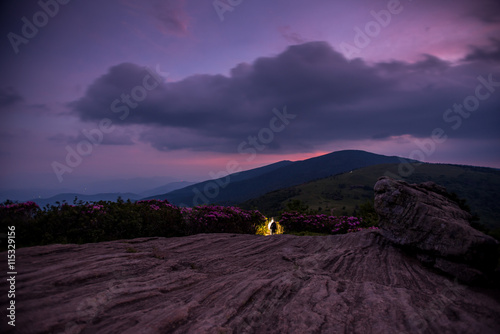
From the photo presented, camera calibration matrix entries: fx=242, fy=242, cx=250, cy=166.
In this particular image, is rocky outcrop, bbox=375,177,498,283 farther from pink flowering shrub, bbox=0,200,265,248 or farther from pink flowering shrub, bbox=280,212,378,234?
pink flowering shrub, bbox=0,200,265,248

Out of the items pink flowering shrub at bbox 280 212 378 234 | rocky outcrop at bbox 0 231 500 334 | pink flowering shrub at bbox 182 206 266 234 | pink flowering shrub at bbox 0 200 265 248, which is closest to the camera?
rocky outcrop at bbox 0 231 500 334

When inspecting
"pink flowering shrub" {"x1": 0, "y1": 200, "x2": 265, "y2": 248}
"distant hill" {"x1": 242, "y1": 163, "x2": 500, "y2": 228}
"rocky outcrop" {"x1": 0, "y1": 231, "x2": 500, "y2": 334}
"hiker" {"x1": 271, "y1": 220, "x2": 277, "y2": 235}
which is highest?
"pink flowering shrub" {"x1": 0, "y1": 200, "x2": 265, "y2": 248}

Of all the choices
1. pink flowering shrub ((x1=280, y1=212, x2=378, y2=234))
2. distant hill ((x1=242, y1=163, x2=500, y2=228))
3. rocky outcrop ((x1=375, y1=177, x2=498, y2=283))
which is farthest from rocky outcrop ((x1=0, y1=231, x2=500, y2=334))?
distant hill ((x1=242, y1=163, x2=500, y2=228))

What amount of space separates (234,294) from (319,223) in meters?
12.5

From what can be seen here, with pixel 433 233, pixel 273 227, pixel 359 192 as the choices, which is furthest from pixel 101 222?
pixel 359 192

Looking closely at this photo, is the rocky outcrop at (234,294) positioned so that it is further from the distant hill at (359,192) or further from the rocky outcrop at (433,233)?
the distant hill at (359,192)

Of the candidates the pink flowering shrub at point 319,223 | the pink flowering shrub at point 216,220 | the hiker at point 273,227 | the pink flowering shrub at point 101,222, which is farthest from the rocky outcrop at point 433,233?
the hiker at point 273,227

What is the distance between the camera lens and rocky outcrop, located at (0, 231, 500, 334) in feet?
14.0

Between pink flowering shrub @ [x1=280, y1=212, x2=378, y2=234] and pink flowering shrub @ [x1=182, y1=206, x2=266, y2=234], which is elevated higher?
pink flowering shrub @ [x1=182, y1=206, x2=266, y2=234]

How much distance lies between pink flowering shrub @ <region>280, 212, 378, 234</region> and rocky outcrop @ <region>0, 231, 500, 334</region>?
302 inches

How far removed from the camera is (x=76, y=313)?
4.18m

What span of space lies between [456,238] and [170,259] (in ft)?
27.4

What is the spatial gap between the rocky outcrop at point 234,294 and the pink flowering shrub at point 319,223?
25.2ft

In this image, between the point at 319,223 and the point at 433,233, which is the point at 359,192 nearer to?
the point at 319,223
